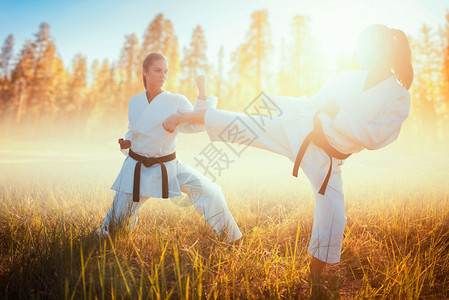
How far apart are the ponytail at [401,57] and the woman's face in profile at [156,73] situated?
7.39ft

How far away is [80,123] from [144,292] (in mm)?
39624

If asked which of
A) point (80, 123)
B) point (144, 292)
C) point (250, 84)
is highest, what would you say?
point (250, 84)

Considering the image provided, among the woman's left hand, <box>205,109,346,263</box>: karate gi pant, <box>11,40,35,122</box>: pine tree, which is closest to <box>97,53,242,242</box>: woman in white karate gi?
the woman's left hand

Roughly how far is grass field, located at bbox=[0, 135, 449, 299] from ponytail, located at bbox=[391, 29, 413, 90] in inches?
62.0

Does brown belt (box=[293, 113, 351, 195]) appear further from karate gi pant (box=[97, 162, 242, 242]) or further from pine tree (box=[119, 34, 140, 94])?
pine tree (box=[119, 34, 140, 94])

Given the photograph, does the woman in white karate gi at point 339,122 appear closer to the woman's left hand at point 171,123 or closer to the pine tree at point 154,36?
the woman's left hand at point 171,123

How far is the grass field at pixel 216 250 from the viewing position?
193 centimetres

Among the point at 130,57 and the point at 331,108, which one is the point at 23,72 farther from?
the point at 331,108

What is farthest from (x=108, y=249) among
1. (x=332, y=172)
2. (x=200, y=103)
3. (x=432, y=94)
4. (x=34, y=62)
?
(x=34, y=62)

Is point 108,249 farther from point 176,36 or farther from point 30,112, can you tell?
point 30,112

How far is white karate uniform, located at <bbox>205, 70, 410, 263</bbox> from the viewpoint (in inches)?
83.7

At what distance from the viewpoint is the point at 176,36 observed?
25469 millimetres

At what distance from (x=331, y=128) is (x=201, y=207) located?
5.16 feet

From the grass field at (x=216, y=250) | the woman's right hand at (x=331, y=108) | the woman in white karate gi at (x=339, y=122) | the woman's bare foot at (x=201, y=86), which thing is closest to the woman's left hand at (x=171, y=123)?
the woman's bare foot at (x=201, y=86)
